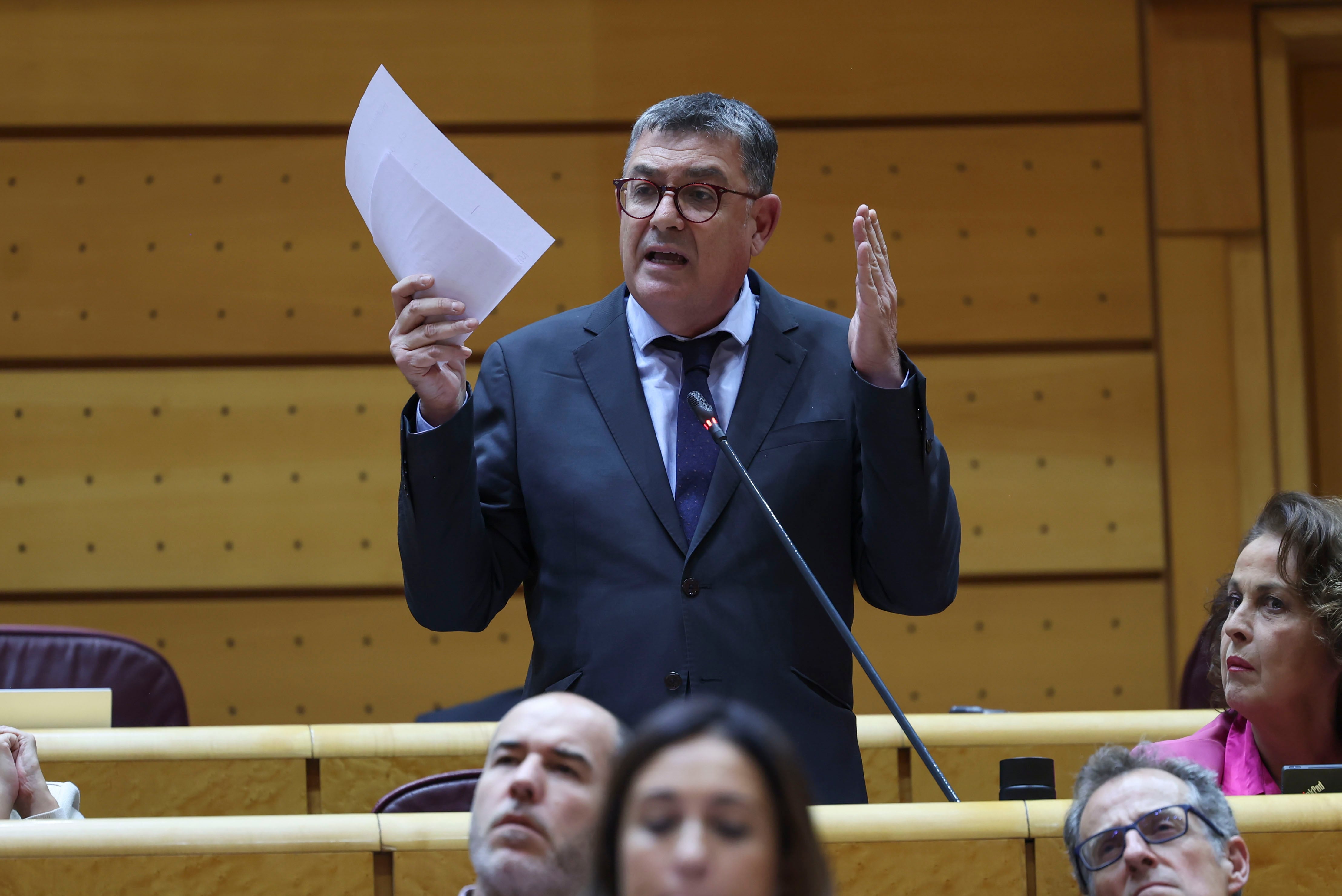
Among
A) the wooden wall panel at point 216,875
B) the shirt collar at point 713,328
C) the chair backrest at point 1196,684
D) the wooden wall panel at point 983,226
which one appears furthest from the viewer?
the wooden wall panel at point 983,226

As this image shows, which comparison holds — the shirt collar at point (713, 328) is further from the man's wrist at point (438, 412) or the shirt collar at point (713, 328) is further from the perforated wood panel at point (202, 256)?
the perforated wood panel at point (202, 256)

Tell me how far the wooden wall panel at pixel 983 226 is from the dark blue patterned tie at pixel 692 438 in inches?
69.6

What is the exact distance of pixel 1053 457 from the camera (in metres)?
3.58

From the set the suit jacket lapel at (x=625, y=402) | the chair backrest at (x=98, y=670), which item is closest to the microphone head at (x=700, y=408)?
the suit jacket lapel at (x=625, y=402)

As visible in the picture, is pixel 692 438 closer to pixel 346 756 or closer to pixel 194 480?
pixel 346 756

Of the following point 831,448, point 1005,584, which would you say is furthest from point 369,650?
point 831,448

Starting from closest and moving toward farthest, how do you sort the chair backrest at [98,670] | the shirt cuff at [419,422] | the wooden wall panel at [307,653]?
the shirt cuff at [419,422] → the chair backrest at [98,670] → the wooden wall panel at [307,653]

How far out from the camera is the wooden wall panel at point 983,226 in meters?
3.61

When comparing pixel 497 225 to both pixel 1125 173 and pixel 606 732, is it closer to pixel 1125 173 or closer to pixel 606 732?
pixel 606 732

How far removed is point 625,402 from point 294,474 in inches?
76.3

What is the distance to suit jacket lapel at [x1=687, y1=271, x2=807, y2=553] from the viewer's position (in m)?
1.76

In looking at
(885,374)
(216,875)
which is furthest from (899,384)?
(216,875)

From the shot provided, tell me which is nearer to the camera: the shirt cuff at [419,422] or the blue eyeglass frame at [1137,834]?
the blue eyeglass frame at [1137,834]

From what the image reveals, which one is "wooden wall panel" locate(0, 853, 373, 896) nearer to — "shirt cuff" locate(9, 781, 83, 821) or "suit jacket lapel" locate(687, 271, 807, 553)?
"shirt cuff" locate(9, 781, 83, 821)
